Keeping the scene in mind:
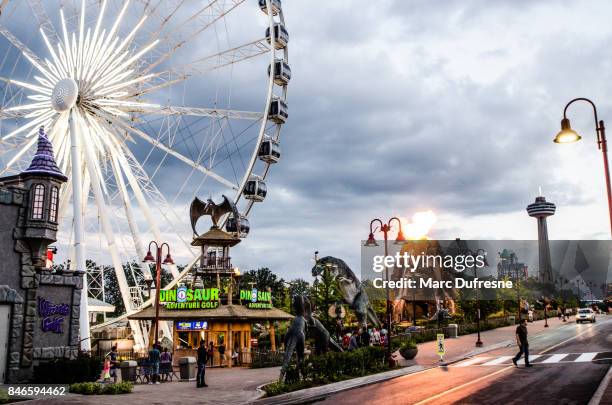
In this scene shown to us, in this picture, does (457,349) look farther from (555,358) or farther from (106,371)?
(106,371)

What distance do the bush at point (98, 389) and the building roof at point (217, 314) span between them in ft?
50.0

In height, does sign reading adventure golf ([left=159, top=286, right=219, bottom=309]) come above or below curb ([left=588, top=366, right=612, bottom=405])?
above

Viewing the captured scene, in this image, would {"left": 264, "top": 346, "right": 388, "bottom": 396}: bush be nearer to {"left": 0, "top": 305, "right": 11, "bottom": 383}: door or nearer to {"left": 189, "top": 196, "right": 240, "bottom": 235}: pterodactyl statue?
{"left": 0, "top": 305, "right": 11, "bottom": 383}: door

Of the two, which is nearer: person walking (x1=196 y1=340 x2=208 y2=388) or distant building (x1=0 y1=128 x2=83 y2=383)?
distant building (x1=0 y1=128 x2=83 y2=383)

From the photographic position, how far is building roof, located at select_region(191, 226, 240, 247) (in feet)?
139

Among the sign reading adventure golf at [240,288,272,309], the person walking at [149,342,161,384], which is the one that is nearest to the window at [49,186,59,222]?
the person walking at [149,342,161,384]

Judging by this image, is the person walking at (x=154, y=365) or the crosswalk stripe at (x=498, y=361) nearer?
the person walking at (x=154, y=365)

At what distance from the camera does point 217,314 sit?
125 ft

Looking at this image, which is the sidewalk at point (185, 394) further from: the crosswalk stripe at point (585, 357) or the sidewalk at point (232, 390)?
the crosswalk stripe at point (585, 357)

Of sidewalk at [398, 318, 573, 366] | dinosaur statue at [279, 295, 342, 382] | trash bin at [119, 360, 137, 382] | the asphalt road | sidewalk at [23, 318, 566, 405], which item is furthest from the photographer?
sidewalk at [398, 318, 573, 366]

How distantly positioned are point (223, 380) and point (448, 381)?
10.5 meters

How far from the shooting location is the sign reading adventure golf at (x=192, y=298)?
39.5m

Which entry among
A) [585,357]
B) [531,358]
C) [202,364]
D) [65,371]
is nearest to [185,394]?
[202,364]

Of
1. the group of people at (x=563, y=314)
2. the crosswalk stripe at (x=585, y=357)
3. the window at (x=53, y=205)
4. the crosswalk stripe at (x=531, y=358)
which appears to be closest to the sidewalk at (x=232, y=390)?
the crosswalk stripe at (x=531, y=358)
